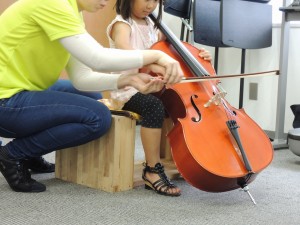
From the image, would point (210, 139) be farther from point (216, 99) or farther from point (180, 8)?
point (180, 8)

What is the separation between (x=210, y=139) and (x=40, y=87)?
0.58 meters

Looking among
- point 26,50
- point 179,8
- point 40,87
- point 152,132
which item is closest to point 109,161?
point 152,132

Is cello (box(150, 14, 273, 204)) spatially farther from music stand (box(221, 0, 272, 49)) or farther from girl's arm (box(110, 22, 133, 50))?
music stand (box(221, 0, 272, 49))

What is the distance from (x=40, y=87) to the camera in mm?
1669

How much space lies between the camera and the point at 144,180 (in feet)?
5.80

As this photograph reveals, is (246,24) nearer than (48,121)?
No

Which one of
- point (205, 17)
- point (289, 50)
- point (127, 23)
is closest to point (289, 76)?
point (289, 50)

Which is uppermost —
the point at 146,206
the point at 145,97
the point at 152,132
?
the point at 145,97

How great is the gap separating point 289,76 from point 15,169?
6.10 feet

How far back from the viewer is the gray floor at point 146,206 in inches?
55.4

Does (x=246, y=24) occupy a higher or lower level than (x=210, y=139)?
higher

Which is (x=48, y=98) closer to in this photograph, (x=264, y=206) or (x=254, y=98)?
(x=264, y=206)

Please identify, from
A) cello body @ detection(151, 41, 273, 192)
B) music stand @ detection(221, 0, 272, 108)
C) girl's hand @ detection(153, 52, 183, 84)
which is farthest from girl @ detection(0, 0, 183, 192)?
music stand @ detection(221, 0, 272, 108)

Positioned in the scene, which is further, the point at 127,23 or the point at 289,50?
the point at 289,50
